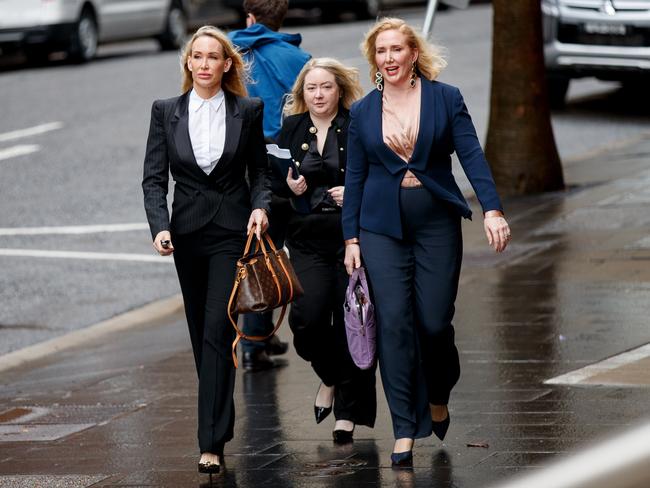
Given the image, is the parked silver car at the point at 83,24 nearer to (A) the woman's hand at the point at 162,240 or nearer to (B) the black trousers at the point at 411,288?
(A) the woman's hand at the point at 162,240

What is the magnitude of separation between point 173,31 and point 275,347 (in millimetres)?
18515

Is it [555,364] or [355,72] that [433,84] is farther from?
[555,364]

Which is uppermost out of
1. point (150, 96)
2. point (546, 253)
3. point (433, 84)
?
point (433, 84)

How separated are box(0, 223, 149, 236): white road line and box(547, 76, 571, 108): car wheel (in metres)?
7.39

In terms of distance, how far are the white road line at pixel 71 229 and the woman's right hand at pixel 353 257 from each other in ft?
22.9

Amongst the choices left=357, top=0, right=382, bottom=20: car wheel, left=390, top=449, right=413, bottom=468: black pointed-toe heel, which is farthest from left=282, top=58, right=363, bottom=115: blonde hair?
left=357, top=0, right=382, bottom=20: car wheel

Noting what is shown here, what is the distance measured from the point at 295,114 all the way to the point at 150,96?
44.3 feet

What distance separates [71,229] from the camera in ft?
41.3

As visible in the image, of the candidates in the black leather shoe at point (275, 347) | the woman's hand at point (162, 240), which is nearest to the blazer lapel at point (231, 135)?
the woman's hand at point (162, 240)

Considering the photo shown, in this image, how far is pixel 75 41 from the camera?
75.1 ft

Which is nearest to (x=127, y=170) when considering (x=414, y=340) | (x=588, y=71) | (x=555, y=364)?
(x=588, y=71)

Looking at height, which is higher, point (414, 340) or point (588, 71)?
point (414, 340)

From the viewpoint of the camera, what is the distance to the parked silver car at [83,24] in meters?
22.1

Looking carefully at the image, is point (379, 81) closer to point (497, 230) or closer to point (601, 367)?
point (497, 230)
